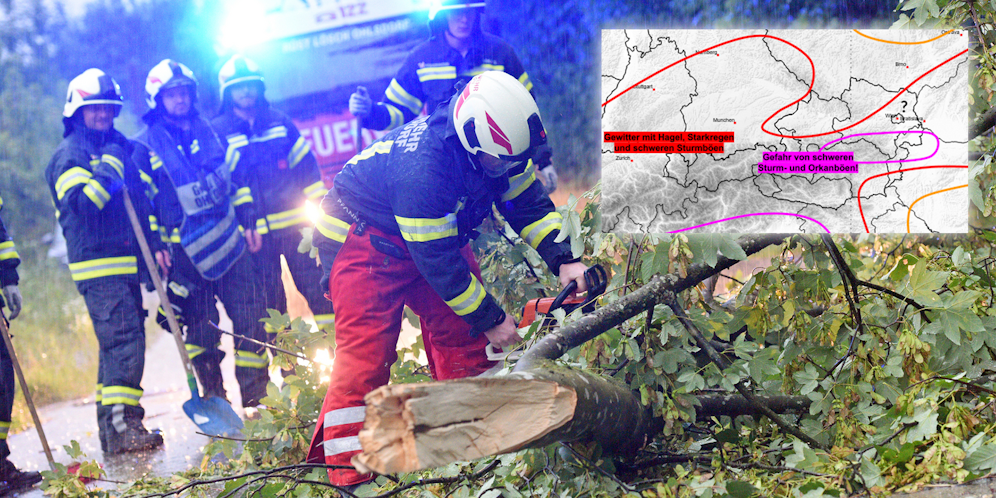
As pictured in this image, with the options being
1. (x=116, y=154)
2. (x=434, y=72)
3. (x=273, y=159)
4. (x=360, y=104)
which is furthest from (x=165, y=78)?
(x=434, y=72)

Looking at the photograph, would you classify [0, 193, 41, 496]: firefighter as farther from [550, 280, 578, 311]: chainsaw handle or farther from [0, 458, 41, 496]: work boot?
[550, 280, 578, 311]: chainsaw handle

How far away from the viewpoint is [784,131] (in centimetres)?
220

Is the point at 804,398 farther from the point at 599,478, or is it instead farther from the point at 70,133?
the point at 70,133

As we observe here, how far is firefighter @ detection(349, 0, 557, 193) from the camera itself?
297 centimetres

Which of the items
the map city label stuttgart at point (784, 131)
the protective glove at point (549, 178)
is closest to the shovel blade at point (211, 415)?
the protective glove at point (549, 178)

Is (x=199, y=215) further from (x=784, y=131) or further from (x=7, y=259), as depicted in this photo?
(x=784, y=131)

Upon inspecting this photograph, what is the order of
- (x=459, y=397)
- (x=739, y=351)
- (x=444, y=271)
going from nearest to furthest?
(x=459, y=397) → (x=739, y=351) → (x=444, y=271)

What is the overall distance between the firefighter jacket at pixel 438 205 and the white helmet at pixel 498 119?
0.08m

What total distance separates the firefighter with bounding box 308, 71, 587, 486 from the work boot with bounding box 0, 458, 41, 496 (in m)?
1.77

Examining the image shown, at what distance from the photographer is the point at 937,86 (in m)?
2.21

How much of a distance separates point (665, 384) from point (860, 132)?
1074mm

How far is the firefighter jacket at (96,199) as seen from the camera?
3385 millimetres

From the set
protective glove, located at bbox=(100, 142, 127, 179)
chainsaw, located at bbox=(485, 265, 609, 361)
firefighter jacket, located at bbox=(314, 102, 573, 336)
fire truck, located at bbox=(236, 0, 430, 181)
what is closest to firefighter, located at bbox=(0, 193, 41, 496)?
protective glove, located at bbox=(100, 142, 127, 179)

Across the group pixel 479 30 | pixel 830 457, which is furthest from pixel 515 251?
pixel 830 457
